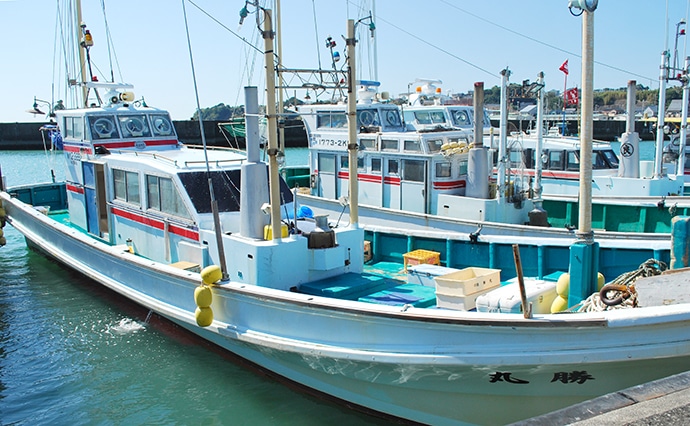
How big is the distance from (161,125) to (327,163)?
4201mm

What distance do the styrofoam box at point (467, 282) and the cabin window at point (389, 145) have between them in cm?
586

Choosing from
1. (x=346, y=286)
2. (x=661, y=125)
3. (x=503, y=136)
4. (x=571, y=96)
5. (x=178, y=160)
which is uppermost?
(x=571, y=96)

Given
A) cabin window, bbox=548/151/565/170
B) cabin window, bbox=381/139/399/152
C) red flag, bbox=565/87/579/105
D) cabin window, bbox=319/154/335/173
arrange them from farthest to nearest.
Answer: red flag, bbox=565/87/579/105 < cabin window, bbox=548/151/565/170 < cabin window, bbox=319/154/335/173 < cabin window, bbox=381/139/399/152

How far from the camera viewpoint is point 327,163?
14.7m

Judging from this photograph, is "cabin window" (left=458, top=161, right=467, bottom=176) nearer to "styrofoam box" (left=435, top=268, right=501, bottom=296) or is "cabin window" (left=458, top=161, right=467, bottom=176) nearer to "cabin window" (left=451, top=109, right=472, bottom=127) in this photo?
"cabin window" (left=451, top=109, right=472, bottom=127)

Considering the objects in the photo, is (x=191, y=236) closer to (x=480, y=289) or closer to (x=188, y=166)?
(x=188, y=166)

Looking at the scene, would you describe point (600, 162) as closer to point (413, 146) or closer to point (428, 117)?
point (428, 117)

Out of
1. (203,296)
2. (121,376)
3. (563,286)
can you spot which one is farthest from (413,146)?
(121,376)

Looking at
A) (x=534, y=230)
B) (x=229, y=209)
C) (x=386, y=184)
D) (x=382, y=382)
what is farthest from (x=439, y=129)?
(x=382, y=382)

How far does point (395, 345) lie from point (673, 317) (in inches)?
94.8

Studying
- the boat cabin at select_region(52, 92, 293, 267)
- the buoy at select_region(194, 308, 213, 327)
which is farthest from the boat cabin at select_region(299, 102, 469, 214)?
the buoy at select_region(194, 308, 213, 327)

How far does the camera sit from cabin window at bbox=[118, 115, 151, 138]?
38.1 feet

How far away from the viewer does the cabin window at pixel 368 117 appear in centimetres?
1455

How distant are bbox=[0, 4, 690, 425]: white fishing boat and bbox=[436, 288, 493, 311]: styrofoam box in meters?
0.02
